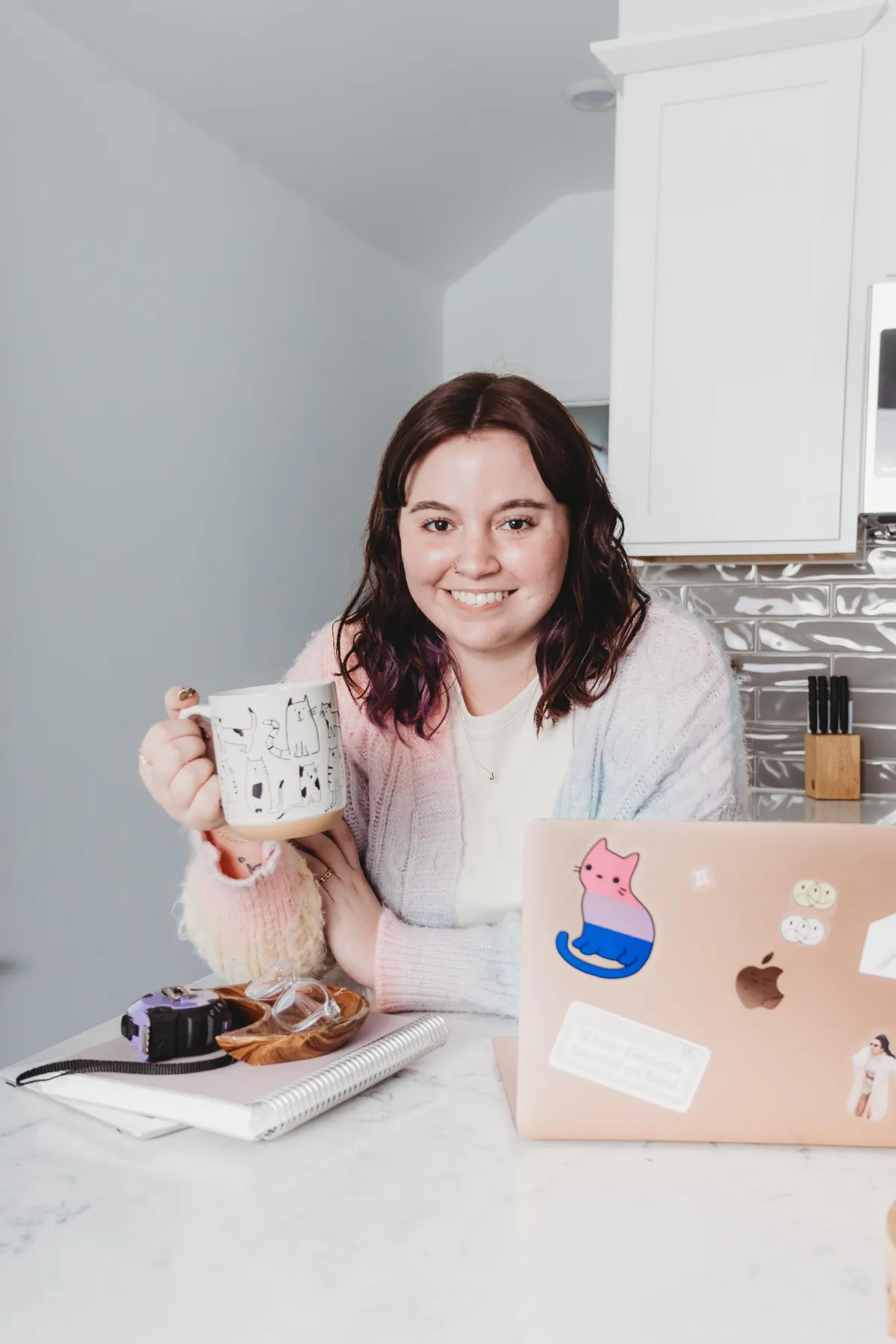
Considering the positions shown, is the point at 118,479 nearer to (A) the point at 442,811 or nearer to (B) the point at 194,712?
(A) the point at 442,811

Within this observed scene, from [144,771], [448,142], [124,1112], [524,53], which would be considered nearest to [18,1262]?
[124,1112]

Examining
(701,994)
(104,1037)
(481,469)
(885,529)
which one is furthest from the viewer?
(885,529)

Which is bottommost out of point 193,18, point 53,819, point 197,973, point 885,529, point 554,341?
point 197,973

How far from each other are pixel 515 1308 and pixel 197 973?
7.24 ft

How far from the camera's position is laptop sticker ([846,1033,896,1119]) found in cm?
64

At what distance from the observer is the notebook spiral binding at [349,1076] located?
2.10ft

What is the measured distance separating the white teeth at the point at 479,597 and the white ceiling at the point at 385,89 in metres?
1.68

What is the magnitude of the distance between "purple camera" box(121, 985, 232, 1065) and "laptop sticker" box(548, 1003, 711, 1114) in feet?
0.80

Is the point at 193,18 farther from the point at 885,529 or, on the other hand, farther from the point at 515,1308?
the point at 515,1308

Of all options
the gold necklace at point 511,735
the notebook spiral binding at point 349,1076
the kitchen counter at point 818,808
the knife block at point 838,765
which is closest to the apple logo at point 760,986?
the notebook spiral binding at point 349,1076

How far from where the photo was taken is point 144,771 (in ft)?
2.91

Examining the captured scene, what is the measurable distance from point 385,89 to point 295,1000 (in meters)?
2.57

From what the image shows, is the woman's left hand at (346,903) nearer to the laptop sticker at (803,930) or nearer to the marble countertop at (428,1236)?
the marble countertop at (428,1236)

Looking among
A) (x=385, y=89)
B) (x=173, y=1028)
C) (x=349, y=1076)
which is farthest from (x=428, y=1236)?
(x=385, y=89)
